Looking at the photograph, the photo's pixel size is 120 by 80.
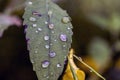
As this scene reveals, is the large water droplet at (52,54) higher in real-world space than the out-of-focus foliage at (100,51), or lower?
higher

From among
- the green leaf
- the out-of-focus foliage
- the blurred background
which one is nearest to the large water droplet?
the green leaf

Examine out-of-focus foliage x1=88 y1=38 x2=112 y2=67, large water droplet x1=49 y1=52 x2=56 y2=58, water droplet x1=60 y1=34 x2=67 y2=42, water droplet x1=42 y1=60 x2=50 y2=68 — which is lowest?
out-of-focus foliage x1=88 y1=38 x2=112 y2=67

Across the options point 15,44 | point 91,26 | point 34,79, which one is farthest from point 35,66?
point 91,26

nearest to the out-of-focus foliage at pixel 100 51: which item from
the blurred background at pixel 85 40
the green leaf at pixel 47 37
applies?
the blurred background at pixel 85 40

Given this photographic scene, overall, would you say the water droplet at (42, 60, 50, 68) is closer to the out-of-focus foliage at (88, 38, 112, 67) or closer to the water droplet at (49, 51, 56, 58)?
the water droplet at (49, 51, 56, 58)

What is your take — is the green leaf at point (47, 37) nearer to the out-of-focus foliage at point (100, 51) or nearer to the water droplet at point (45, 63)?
the water droplet at point (45, 63)

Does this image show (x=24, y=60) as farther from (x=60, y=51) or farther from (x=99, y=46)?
(x=60, y=51)

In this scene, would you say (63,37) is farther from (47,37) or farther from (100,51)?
(100,51)
